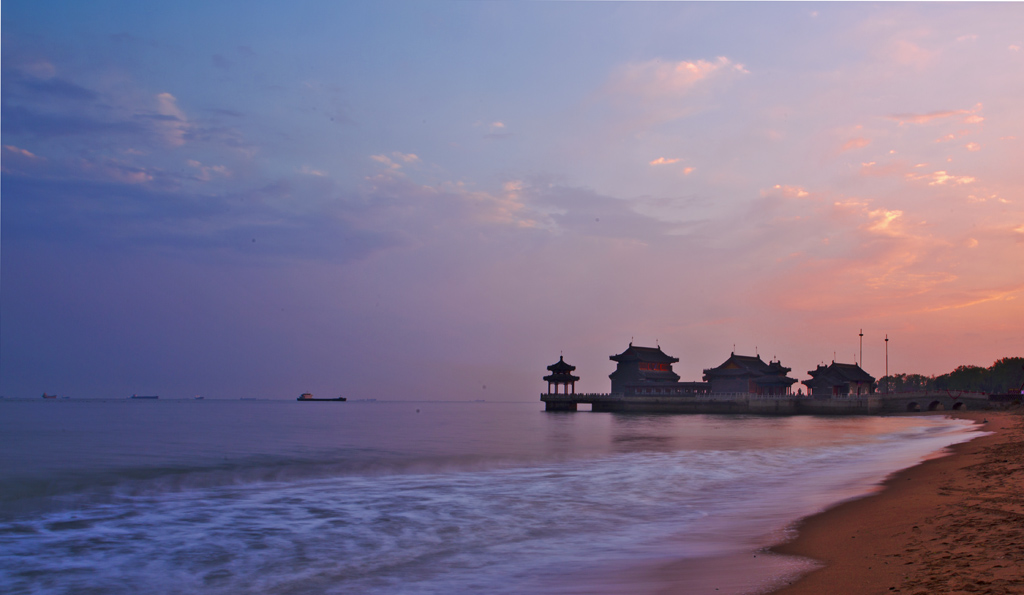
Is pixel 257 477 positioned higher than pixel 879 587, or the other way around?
pixel 879 587

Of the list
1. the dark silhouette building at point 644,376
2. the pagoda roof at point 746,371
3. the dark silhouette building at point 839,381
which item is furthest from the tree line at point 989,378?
the dark silhouette building at point 644,376

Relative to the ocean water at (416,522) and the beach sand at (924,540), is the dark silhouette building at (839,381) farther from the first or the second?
the beach sand at (924,540)

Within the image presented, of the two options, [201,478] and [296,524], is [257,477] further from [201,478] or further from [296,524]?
[296,524]

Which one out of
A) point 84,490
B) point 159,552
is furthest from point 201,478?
point 159,552

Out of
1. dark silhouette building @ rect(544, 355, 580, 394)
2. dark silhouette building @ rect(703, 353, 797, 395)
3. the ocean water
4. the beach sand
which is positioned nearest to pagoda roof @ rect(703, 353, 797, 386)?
dark silhouette building @ rect(703, 353, 797, 395)

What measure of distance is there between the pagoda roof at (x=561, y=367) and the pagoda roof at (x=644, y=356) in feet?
21.7

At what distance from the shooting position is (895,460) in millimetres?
21234

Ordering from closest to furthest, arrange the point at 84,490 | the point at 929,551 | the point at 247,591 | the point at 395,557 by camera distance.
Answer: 1. the point at 929,551
2. the point at 247,591
3. the point at 395,557
4. the point at 84,490

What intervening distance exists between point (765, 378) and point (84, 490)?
83221 millimetres

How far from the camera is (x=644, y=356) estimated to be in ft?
304

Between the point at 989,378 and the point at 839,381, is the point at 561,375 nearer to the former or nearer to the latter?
the point at 839,381

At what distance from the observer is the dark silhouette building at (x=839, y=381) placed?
85312 millimetres

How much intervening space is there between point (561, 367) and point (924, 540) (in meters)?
90.3

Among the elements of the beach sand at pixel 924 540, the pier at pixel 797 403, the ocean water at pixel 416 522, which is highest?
the beach sand at pixel 924 540
